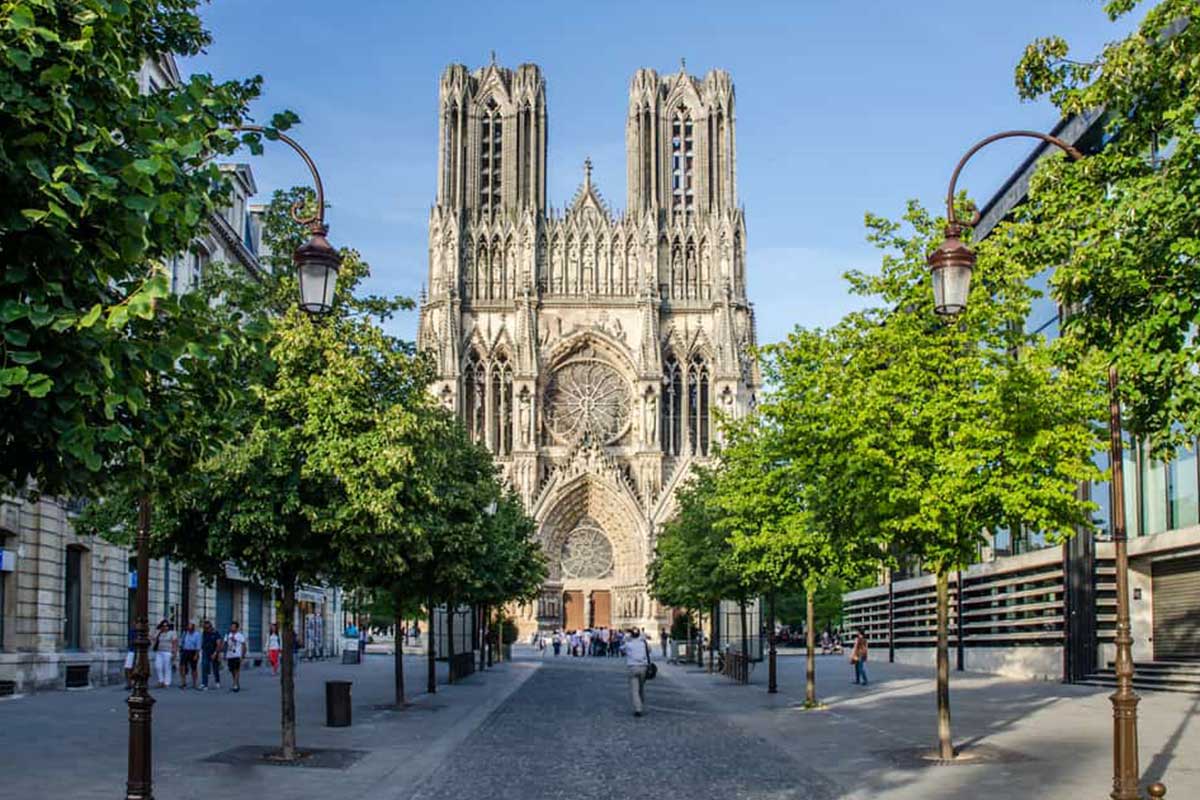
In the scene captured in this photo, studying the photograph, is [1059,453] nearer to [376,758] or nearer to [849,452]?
[849,452]

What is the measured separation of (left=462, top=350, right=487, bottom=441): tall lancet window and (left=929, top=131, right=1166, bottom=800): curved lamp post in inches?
2592

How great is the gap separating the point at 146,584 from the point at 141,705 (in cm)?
145

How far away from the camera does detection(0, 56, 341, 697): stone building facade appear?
29.2 meters

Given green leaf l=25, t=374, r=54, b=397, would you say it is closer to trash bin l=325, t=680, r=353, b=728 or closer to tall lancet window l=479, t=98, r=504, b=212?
trash bin l=325, t=680, r=353, b=728

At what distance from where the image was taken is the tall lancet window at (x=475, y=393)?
80375mm

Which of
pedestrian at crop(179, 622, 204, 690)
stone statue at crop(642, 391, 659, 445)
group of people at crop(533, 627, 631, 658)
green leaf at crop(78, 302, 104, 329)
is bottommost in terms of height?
group of people at crop(533, 627, 631, 658)

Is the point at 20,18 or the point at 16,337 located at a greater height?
the point at 20,18

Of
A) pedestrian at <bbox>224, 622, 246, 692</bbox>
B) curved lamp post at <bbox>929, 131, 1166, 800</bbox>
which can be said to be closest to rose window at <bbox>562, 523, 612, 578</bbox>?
pedestrian at <bbox>224, 622, 246, 692</bbox>

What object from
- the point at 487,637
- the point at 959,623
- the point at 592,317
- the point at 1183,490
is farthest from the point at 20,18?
the point at 592,317

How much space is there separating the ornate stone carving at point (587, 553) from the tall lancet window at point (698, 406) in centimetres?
761

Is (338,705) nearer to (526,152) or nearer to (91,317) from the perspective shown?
(91,317)

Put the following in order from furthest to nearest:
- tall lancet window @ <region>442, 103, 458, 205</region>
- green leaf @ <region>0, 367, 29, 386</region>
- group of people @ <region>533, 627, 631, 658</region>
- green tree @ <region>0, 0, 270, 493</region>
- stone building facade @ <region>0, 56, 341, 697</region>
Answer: tall lancet window @ <region>442, 103, 458, 205</region> → group of people @ <region>533, 627, 631, 658</region> → stone building facade @ <region>0, 56, 341, 697</region> → green tree @ <region>0, 0, 270, 493</region> → green leaf @ <region>0, 367, 29, 386</region>

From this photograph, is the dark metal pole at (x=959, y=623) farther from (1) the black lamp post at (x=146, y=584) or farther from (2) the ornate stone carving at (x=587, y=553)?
(2) the ornate stone carving at (x=587, y=553)

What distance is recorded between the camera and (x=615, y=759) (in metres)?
18.9
